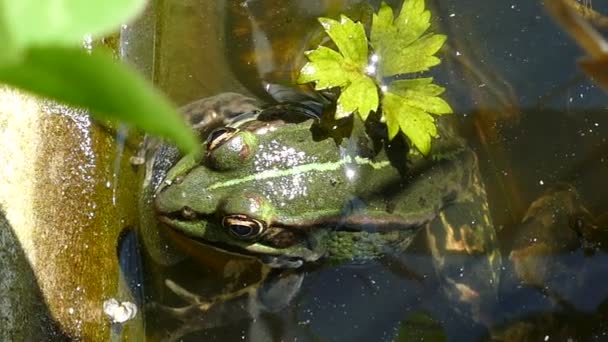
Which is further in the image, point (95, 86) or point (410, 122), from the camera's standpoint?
point (410, 122)

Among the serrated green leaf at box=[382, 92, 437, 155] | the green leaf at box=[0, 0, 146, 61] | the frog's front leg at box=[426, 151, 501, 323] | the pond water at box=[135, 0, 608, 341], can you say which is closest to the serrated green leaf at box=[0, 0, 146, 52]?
the green leaf at box=[0, 0, 146, 61]

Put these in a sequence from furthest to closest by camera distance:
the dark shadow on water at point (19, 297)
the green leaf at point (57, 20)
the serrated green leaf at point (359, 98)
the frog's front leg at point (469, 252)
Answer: the frog's front leg at point (469, 252)
the serrated green leaf at point (359, 98)
the dark shadow on water at point (19, 297)
the green leaf at point (57, 20)

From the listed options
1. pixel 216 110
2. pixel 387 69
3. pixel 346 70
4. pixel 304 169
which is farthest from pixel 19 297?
pixel 387 69

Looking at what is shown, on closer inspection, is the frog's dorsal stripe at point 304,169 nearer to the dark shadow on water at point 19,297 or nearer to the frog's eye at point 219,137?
the frog's eye at point 219,137

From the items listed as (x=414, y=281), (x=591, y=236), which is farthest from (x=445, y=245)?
(x=591, y=236)

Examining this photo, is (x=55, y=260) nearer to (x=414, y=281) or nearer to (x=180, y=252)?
(x=180, y=252)

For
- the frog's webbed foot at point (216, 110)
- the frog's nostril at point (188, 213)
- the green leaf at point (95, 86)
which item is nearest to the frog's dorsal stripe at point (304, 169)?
→ the frog's nostril at point (188, 213)

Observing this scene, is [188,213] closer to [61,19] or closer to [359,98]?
[359,98]

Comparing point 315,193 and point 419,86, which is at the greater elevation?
point 419,86
